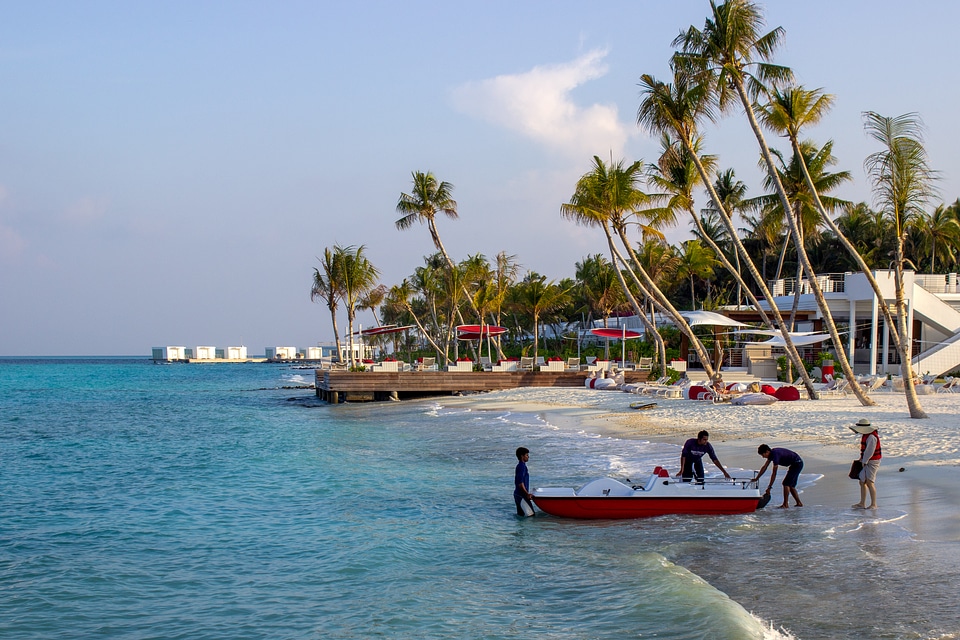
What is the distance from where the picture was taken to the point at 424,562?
9.79 m

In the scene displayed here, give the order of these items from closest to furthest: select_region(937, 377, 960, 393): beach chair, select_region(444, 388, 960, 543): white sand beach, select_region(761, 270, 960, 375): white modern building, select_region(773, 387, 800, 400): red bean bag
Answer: select_region(444, 388, 960, 543): white sand beach < select_region(773, 387, 800, 400): red bean bag < select_region(937, 377, 960, 393): beach chair < select_region(761, 270, 960, 375): white modern building

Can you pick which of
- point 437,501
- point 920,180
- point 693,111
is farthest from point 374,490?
point 693,111

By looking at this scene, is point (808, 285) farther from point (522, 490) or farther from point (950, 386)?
point (522, 490)

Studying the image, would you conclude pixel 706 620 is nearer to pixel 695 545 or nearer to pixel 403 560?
pixel 695 545

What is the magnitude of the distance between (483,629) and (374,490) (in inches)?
307

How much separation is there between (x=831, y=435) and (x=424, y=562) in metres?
10.7

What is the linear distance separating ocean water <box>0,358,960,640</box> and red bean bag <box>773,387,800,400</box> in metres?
6.86

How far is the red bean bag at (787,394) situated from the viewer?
905 inches

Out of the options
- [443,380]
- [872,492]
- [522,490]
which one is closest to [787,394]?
[872,492]

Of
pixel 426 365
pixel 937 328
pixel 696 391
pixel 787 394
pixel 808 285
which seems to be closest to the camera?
pixel 787 394

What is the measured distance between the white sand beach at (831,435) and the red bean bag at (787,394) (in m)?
0.29

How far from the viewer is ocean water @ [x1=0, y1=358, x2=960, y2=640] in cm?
745

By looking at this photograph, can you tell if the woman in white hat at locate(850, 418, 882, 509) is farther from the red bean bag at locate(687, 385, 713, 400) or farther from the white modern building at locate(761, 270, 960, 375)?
the white modern building at locate(761, 270, 960, 375)

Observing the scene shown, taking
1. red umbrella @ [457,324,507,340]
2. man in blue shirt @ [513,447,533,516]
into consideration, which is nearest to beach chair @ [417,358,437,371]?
red umbrella @ [457,324,507,340]
